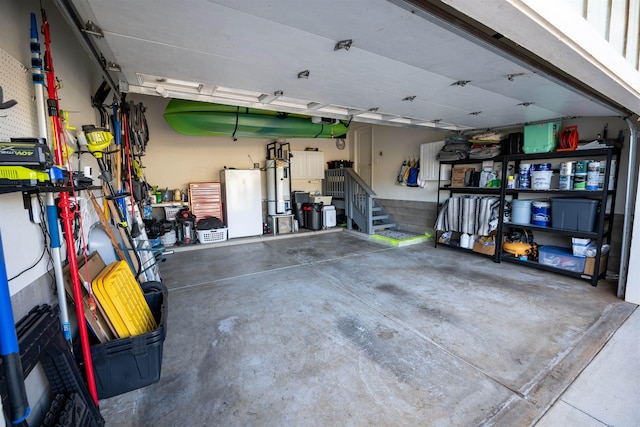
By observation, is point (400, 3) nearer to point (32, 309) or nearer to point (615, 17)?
point (615, 17)

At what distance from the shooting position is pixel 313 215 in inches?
257

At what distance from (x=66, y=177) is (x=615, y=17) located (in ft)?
10.0

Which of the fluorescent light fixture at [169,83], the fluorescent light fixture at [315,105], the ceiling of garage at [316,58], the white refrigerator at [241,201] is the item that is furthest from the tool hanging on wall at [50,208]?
the white refrigerator at [241,201]

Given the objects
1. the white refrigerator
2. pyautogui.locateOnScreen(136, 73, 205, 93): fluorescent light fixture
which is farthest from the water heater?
pyautogui.locateOnScreen(136, 73, 205, 93): fluorescent light fixture

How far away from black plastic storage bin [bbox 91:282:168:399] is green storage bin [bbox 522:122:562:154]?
480cm

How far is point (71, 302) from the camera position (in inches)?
68.5

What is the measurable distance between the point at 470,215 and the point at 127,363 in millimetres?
4757

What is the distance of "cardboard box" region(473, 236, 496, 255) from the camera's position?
4.36 meters

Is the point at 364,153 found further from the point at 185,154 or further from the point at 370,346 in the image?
the point at 370,346

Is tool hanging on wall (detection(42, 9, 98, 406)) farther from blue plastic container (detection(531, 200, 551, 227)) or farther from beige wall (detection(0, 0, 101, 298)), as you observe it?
blue plastic container (detection(531, 200, 551, 227))

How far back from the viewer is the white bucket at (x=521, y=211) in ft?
12.9

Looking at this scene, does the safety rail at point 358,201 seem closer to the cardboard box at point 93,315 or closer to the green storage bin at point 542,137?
the green storage bin at point 542,137

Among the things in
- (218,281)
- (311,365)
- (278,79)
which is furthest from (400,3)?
(218,281)

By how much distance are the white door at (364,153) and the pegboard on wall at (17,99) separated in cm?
642
